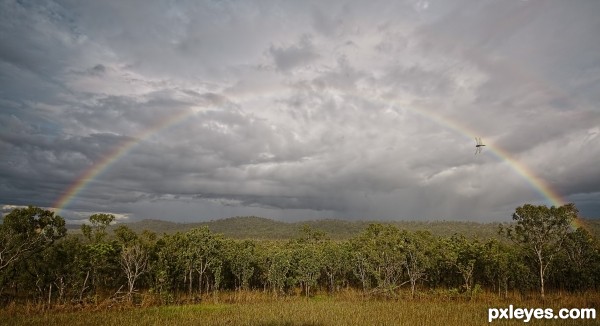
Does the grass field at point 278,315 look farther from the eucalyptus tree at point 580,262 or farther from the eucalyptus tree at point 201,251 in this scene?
the eucalyptus tree at point 201,251

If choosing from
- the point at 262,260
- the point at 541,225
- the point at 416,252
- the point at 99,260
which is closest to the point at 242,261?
the point at 262,260

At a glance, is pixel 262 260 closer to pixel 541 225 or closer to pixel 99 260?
pixel 99 260

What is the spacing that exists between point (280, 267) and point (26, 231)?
1254 inches

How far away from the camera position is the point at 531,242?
41906mm

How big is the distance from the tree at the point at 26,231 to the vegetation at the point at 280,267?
94 millimetres

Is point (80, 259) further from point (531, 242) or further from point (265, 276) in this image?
point (531, 242)

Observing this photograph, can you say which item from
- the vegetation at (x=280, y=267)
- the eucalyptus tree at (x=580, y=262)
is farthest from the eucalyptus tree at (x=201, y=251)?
the eucalyptus tree at (x=580, y=262)

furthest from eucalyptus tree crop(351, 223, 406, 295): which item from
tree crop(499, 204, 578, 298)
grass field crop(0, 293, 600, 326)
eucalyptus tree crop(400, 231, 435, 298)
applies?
tree crop(499, 204, 578, 298)

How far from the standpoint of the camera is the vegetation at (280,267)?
116 feet

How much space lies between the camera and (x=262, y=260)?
60.1m

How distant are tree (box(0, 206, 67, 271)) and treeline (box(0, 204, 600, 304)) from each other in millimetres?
83

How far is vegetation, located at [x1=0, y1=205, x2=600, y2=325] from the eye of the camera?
3544 cm

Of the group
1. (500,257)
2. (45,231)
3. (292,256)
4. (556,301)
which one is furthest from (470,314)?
(45,231)

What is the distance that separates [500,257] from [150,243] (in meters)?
47.3
